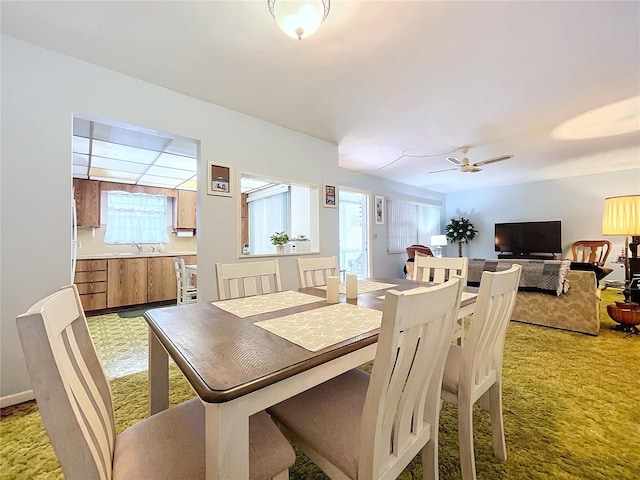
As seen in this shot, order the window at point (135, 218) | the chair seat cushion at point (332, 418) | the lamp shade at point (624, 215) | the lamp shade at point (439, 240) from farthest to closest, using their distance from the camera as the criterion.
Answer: the lamp shade at point (439, 240)
the window at point (135, 218)
the lamp shade at point (624, 215)
the chair seat cushion at point (332, 418)

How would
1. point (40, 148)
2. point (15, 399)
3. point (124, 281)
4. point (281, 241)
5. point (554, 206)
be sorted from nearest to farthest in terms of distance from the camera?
point (15, 399)
point (40, 148)
point (281, 241)
point (124, 281)
point (554, 206)

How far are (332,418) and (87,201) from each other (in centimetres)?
540

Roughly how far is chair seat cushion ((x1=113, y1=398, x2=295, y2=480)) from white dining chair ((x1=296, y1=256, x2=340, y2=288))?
1150 millimetres

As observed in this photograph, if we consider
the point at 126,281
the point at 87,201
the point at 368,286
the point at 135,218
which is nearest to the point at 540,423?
the point at 368,286

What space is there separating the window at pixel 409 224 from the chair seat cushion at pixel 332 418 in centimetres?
505

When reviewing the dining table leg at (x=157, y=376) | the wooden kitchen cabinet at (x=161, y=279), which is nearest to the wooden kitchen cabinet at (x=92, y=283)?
the wooden kitchen cabinet at (x=161, y=279)

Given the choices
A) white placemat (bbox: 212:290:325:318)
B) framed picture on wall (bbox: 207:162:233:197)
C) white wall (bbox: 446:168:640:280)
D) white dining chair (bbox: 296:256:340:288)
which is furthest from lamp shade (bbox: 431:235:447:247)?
white placemat (bbox: 212:290:325:318)

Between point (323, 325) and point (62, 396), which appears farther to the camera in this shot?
point (323, 325)

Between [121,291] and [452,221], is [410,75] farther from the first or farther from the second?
[452,221]

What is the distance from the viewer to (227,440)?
0.63 metres

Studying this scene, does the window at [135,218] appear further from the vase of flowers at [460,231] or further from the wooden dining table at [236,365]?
the vase of flowers at [460,231]

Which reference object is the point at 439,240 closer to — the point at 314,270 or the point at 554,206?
the point at 554,206

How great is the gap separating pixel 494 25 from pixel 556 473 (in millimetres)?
2485

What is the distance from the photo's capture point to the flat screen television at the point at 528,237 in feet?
19.5
